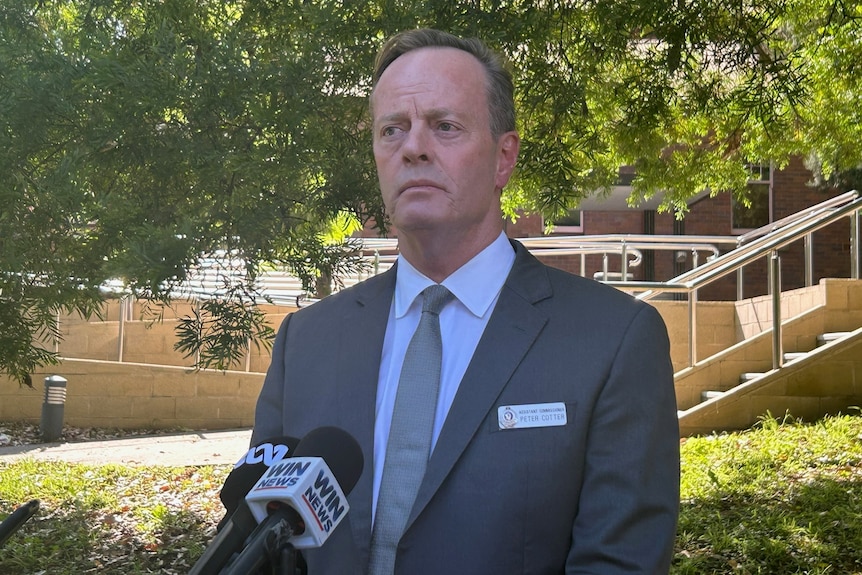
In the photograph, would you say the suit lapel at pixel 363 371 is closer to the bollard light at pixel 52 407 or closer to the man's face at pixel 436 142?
the man's face at pixel 436 142

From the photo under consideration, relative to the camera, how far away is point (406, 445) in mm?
2250

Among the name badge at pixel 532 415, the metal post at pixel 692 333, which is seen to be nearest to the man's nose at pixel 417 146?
the name badge at pixel 532 415

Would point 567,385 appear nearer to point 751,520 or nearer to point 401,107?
point 401,107

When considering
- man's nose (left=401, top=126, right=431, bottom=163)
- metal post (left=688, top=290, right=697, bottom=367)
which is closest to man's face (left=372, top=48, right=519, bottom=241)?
man's nose (left=401, top=126, right=431, bottom=163)

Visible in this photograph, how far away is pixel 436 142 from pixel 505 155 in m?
0.29

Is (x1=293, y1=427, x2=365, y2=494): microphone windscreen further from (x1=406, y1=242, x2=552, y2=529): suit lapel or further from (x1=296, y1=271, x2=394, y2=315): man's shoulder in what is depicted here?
(x1=296, y1=271, x2=394, y2=315): man's shoulder

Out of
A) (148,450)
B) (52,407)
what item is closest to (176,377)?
(52,407)

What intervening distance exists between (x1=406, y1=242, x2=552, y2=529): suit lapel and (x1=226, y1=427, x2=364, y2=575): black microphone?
0.61 meters

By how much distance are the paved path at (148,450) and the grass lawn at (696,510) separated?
0.51 meters

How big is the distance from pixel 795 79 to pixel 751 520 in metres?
3.02

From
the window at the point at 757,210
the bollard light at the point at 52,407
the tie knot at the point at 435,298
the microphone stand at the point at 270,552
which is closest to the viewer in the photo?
the microphone stand at the point at 270,552

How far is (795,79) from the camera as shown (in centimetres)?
680

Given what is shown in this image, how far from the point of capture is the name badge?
7.15ft

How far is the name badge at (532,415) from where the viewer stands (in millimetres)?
2180
